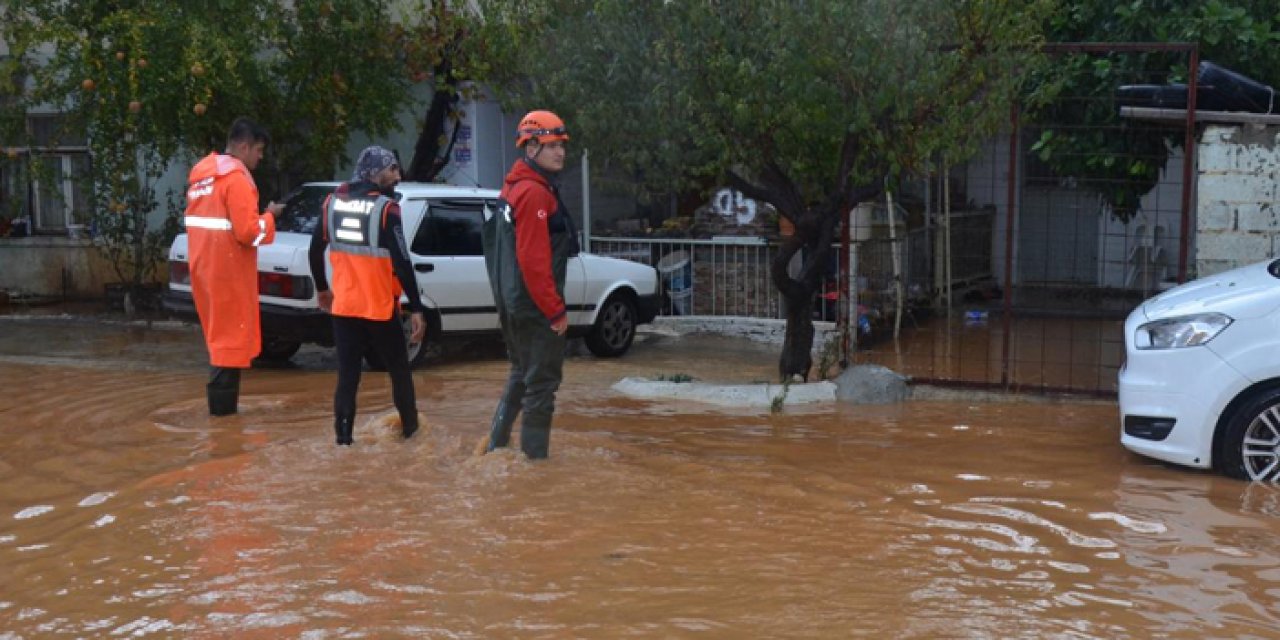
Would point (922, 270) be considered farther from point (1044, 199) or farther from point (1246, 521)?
point (1246, 521)

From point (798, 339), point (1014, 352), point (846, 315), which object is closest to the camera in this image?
point (798, 339)

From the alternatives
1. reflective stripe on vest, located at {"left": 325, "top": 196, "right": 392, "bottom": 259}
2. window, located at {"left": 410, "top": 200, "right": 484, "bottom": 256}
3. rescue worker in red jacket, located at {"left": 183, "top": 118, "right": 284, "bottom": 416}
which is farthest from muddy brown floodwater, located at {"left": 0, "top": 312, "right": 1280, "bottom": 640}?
window, located at {"left": 410, "top": 200, "right": 484, "bottom": 256}

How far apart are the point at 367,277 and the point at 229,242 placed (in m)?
1.37

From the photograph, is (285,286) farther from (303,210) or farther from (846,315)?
(846,315)

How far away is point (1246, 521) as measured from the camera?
7.38m

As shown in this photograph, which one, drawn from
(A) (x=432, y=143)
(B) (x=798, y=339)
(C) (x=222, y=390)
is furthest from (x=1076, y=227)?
(C) (x=222, y=390)

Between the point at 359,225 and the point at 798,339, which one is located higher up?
the point at 359,225

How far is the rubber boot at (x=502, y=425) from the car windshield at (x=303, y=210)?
15.6 ft

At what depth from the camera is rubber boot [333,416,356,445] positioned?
895 centimetres

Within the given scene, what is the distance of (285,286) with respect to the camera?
12.1 meters

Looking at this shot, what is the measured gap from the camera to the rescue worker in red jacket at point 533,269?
7.91 meters

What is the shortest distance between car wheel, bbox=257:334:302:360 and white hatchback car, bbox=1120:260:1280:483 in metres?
7.46

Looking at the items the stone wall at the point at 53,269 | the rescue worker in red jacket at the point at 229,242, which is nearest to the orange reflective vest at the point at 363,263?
the rescue worker in red jacket at the point at 229,242

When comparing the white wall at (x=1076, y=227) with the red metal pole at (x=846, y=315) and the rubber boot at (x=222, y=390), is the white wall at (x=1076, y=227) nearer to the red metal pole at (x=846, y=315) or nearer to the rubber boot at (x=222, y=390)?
the red metal pole at (x=846, y=315)
